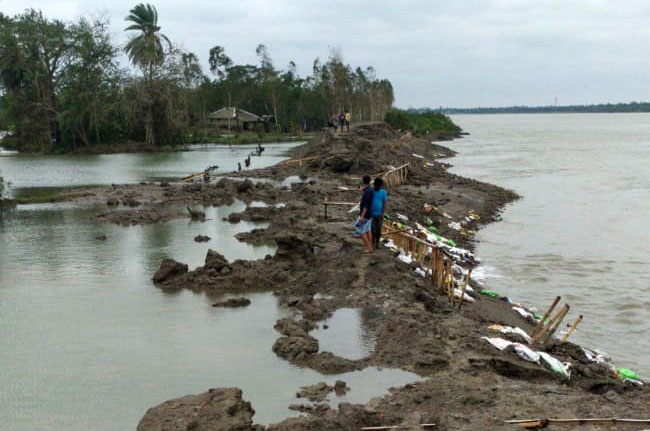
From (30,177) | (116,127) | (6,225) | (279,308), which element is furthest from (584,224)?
(116,127)

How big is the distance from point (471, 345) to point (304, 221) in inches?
390

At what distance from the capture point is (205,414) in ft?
22.1

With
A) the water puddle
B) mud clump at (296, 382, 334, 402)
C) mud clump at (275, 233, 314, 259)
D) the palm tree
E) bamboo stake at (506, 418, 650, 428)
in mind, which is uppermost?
the palm tree

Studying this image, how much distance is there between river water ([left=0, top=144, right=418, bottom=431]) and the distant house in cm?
7030

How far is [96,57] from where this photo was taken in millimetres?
62062

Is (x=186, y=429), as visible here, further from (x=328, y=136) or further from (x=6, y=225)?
(x=328, y=136)

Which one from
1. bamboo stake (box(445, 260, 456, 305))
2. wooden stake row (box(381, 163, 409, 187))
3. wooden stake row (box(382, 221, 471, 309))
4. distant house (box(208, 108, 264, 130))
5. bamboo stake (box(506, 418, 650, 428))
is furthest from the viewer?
distant house (box(208, 108, 264, 130))

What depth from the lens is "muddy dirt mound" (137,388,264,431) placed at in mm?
6527

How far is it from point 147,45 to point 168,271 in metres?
55.9

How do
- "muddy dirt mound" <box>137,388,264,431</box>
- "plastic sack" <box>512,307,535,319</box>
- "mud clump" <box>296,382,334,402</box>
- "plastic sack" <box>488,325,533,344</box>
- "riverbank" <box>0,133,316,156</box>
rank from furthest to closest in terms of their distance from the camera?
"riverbank" <box>0,133,316,156</box> → "plastic sack" <box>512,307,535,319</box> → "plastic sack" <box>488,325,533,344</box> → "mud clump" <box>296,382,334,402</box> → "muddy dirt mound" <box>137,388,264,431</box>

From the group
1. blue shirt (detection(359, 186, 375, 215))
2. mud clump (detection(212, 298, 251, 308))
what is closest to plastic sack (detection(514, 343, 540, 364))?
blue shirt (detection(359, 186, 375, 215))

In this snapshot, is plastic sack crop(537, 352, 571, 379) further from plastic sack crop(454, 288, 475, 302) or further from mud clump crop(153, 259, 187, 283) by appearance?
mud clump crop(153, 259, 187, 283)

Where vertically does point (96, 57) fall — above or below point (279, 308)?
above

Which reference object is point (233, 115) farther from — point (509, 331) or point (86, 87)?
point (509, 331)
